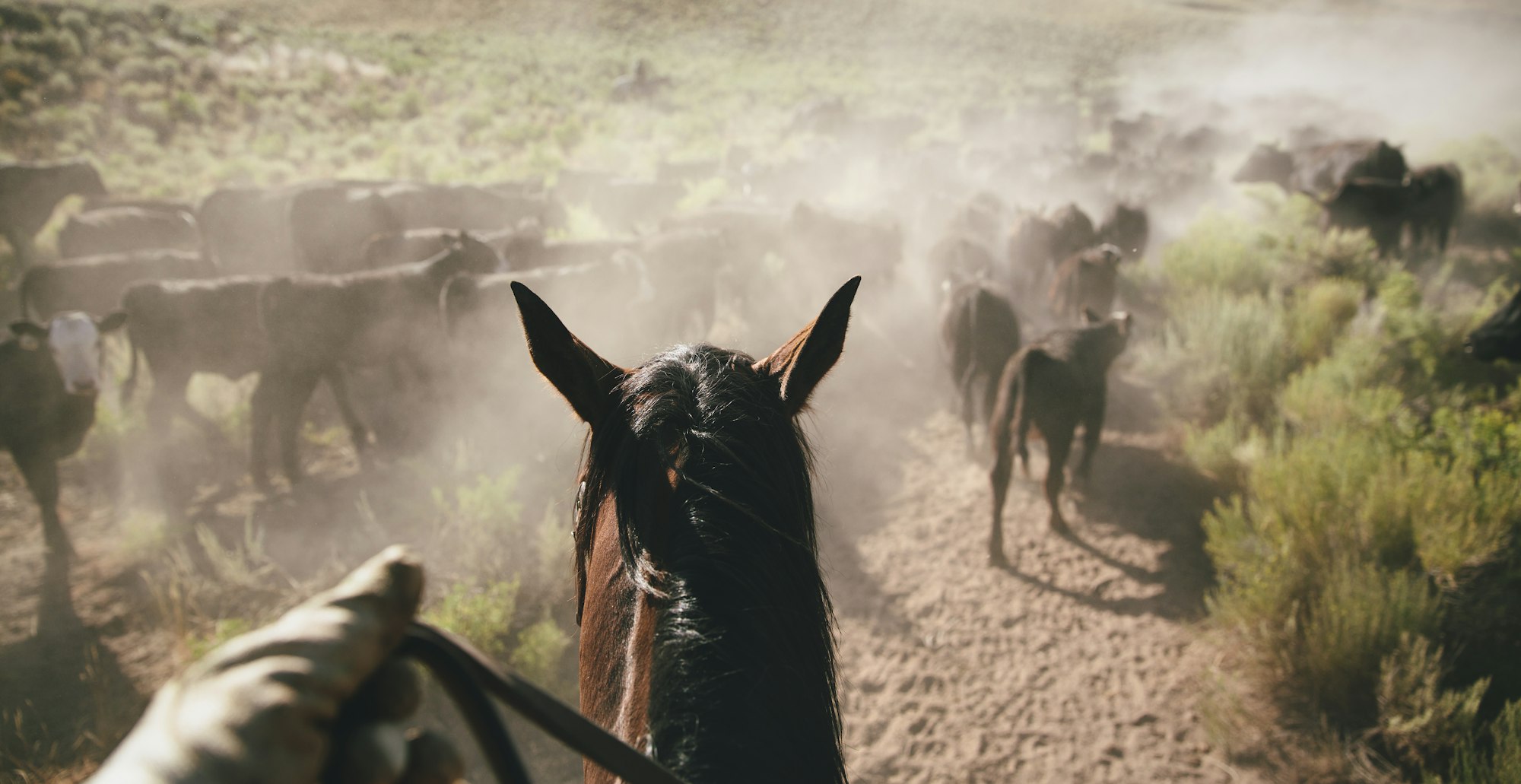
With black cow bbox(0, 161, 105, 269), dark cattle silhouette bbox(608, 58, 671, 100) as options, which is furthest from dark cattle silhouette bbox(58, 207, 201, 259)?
dark cattle silhouette bbox(608, 58, 671, 100)

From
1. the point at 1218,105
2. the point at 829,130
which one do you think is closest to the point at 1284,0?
the point at 1218,105

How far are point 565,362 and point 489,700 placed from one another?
97 cm

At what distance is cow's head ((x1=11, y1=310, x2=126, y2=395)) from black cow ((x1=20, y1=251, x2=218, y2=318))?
2495 millimetres

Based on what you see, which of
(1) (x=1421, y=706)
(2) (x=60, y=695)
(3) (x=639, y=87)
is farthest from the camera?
(3) (x=639, y=87)

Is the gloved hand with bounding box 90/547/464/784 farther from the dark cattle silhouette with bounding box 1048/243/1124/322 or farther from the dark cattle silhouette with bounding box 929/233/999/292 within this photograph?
the dark cattle silhouette with bounding box 929/233/999/292

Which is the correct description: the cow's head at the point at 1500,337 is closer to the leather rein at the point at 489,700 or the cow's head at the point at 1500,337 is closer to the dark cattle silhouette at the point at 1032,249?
the dark cattle silhouette at the point at 1032,249

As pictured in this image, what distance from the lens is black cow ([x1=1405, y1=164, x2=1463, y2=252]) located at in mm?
11539

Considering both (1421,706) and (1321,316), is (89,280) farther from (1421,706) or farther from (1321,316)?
(1321,316)

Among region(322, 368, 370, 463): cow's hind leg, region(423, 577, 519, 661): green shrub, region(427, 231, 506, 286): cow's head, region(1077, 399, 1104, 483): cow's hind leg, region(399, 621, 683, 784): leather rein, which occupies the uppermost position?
region(427, 231, 506, 286): cow's head

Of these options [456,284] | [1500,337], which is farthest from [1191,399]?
[456,284]

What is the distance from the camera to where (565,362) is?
1.59m

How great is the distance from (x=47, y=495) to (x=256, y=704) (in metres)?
8.36

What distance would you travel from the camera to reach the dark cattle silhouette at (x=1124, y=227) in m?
11.8

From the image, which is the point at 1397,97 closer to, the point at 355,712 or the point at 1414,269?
the point at 1414,269
